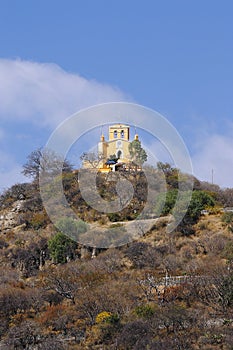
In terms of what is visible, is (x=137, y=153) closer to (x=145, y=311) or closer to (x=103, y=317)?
(x=145, y=311)

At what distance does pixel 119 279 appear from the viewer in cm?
3625

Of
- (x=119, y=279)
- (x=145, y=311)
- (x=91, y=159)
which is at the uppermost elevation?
(x=91, y=159)

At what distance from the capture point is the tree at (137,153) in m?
54.1

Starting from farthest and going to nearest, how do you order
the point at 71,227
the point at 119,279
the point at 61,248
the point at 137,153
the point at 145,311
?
the point at 137,153 → the point at 71,227 → the point at 61,248 → the point at 119,279 → the point at 145,311

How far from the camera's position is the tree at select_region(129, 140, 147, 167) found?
177 ft

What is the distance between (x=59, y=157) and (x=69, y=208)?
6.05 metres

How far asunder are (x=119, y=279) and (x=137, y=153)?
19132 millimetres

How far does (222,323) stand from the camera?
30.8m

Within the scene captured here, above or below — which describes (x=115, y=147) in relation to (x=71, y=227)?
above

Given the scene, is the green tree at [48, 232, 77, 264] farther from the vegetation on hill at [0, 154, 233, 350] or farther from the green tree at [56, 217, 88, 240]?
the green tree at [56, 217, 88, 240]

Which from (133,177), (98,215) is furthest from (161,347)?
(133,177)

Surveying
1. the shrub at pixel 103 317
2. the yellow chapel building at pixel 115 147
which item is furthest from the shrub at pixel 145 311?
the yellow chapel building at pixel 115 147

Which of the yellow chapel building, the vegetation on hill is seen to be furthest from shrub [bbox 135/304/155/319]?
the yellow chapel building

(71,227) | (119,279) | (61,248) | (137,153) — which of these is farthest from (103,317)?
(137,153)
